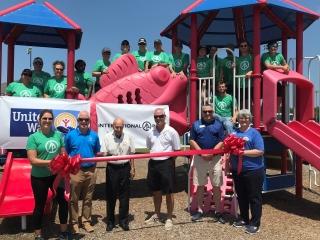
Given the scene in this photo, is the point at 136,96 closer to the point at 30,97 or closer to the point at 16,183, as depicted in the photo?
the point at 30,97

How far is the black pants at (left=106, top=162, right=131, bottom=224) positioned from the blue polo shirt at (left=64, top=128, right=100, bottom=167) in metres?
0.36

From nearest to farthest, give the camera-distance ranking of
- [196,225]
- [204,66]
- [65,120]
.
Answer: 1. [196,225]
2. [65,120]
3. [204,66]

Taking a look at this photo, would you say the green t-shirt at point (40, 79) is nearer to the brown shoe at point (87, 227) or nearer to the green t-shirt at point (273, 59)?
the brown shoe at point (87, 227)

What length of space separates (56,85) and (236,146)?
3.62 meters

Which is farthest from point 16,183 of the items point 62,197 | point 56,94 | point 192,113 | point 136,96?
point 192,113

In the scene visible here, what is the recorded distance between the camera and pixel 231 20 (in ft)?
34.8

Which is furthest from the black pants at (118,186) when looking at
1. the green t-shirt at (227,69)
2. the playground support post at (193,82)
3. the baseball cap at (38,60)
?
the green t-shirt at (227,69)

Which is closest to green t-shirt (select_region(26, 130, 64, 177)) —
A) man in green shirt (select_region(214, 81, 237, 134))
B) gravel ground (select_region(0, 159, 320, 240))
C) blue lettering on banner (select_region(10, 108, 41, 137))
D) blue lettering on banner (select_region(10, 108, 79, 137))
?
gravel ground (select_region(0, 159, 320, 240))

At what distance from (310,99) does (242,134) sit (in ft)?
10.3

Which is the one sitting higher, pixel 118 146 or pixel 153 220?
pixel 118 146

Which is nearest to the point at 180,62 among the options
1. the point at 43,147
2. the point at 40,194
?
the point at 43,147

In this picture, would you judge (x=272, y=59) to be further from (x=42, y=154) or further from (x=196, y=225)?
(x=42, y=154)

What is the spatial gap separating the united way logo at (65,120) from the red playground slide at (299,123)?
3372 millimetres

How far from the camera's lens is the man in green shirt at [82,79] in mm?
8156
